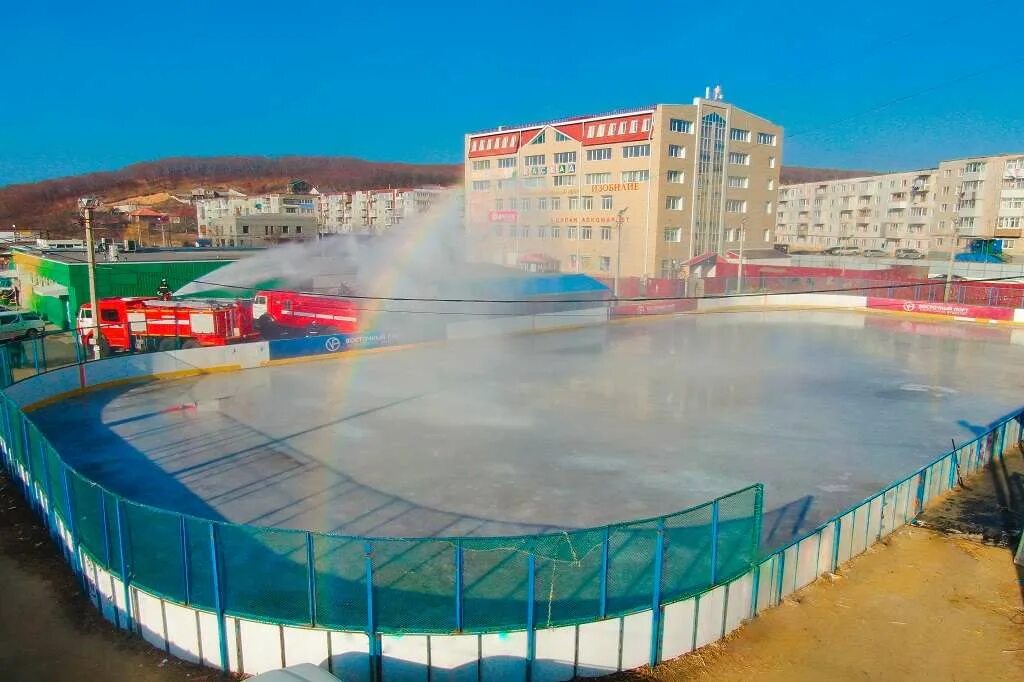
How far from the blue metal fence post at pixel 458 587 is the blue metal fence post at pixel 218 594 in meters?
2.70

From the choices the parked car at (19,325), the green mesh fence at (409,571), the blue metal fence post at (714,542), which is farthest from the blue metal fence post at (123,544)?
the parked car at (19,325)

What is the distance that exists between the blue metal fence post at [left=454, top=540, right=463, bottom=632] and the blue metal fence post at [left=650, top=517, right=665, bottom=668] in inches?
90.0

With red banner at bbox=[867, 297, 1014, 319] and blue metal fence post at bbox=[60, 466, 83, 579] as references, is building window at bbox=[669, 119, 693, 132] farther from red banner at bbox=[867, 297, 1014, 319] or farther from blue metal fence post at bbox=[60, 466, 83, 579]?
blue metal fence post at bbox=[60, 466, 83, 579]

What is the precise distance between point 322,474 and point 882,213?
97553mm

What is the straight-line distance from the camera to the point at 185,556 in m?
8.12

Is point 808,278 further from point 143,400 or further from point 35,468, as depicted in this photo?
point 35,468

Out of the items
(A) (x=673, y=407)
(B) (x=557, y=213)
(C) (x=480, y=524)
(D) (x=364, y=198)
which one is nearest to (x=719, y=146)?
(B) (x=557, y=213)

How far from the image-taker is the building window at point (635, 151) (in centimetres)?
6064

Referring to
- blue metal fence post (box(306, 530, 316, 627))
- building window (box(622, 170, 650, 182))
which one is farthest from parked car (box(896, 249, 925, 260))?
blue metal fence post (box(306, 530, 316, 627))

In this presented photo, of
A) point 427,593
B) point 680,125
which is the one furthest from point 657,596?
point 680,125

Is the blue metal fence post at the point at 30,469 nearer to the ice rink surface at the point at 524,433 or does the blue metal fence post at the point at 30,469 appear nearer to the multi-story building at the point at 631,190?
the ice rink surface at the point at 524,433

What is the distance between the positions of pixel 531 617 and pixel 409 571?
1.49m

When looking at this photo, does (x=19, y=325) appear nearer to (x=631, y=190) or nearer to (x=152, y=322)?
(x=152, y=322)

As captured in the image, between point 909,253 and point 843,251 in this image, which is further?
point 843,251
